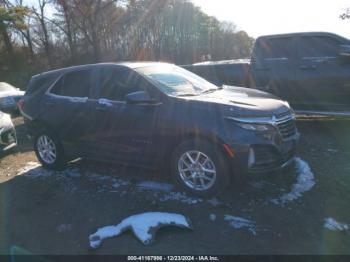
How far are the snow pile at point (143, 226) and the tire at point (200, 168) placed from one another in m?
0.58

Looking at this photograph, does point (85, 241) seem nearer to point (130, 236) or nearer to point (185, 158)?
point (130, 236)

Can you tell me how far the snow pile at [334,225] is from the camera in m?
3.24

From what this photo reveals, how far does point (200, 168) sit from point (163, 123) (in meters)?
0.75

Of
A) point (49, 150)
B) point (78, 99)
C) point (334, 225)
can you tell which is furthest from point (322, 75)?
point (49, 150)

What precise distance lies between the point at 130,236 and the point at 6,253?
1289mm

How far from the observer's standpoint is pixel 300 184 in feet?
14.0

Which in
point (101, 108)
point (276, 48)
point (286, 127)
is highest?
point (276, 48)

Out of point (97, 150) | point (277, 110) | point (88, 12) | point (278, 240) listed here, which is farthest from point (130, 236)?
point (88, 12)

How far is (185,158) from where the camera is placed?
396 centimetres

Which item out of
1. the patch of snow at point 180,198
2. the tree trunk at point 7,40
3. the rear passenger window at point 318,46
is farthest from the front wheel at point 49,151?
the tree trunk at point 7,40

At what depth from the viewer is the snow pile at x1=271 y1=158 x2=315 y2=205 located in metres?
3.87

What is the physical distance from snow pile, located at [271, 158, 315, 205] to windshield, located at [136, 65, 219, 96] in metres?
1.80

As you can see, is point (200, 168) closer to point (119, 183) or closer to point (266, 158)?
point (266, 158)

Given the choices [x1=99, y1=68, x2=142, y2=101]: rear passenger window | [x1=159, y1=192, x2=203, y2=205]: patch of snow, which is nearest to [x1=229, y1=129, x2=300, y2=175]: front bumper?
[x1=159, y1=192, x2=203, y2=205]: patch of snow
